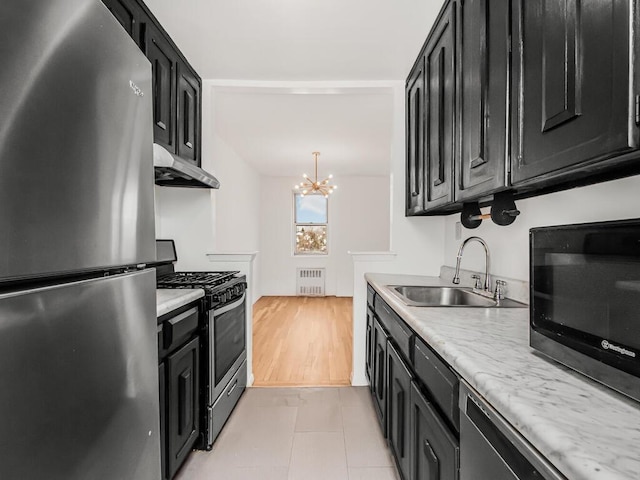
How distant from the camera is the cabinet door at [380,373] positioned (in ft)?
6.70

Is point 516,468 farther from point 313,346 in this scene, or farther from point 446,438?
point 313,346

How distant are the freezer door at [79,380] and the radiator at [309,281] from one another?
258 inches

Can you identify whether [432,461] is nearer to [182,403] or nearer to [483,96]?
[182,403]

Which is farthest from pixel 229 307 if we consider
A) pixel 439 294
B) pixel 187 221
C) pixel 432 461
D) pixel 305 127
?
pixel 305 127

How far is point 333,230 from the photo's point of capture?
7.71 meters

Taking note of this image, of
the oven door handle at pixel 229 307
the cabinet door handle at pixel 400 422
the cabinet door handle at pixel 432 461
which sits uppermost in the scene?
the oven door handle at pixel 229 307

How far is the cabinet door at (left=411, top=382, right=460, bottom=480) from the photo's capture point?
996 mm

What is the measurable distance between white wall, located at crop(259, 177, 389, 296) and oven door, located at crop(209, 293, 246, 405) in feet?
15.9

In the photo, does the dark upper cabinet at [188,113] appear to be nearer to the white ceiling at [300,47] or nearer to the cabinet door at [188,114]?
the cabinet door at [188,114]

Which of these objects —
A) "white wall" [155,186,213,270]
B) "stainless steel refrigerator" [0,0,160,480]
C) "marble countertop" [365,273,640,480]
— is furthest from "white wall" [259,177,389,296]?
"stainless steel refrigerator" [0,0,160,480]

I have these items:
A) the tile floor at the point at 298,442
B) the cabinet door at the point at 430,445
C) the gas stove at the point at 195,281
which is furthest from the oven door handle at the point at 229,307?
the cabinet door at the point at 430,445

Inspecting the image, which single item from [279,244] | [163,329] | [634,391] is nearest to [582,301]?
[634,391]

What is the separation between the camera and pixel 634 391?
24.8 inches

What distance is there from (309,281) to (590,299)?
22.8 feet
